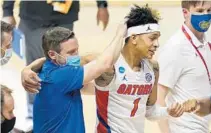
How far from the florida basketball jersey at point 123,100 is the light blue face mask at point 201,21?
0.69 meters

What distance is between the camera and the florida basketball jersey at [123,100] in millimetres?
3844

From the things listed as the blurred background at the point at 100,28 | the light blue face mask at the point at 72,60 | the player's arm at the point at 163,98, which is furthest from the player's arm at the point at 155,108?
the blurred background at the point at 100,28

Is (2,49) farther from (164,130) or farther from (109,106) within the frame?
(164,130)

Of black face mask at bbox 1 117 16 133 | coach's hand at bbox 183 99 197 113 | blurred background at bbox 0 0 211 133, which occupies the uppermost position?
black face mask at bbox 1 117 16 133

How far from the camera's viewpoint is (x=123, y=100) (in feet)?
12.7

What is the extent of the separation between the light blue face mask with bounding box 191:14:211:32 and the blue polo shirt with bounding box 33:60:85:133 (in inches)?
45.0

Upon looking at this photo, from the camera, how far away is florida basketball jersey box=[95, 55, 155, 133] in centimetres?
384

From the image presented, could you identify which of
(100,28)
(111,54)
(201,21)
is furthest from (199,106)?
(100,28)

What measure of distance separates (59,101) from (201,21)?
131cm

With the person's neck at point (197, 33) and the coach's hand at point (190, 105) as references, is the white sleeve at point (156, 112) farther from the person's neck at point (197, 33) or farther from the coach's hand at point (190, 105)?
the person's neck at point (197, 33)

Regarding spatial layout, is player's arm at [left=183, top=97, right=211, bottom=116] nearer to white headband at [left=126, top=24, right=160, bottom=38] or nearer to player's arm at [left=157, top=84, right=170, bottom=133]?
player's arm at [left=157, top=84, right=170, bottom=133]

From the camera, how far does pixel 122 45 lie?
146 inches

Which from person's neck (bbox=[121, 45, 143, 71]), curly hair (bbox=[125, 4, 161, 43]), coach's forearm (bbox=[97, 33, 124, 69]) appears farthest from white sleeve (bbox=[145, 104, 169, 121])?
coach's forearm (bbox=[97, 33, 124, 69])

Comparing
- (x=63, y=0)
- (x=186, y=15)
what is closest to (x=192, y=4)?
(x=186, y=15)
